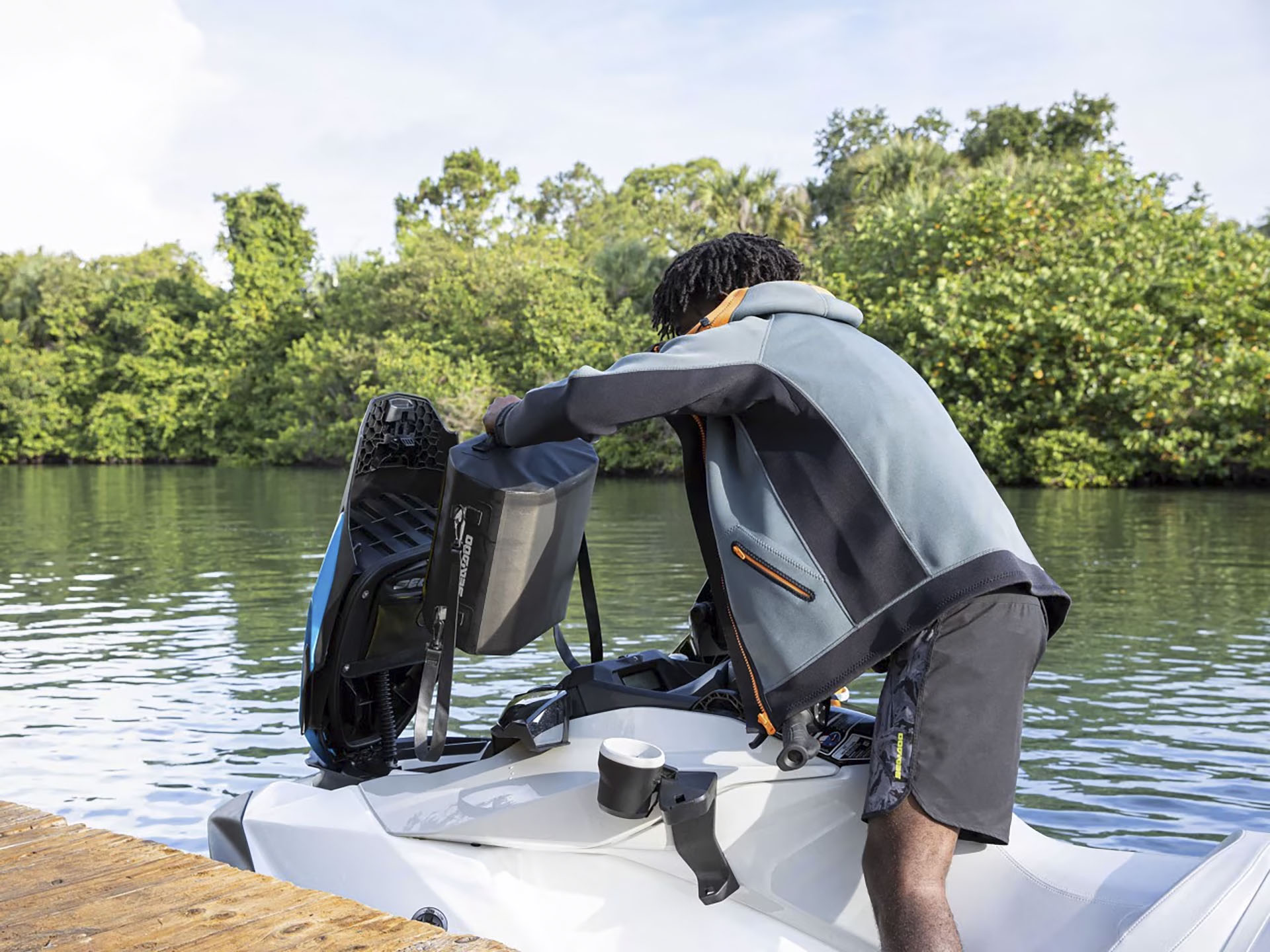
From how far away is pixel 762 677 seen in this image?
2.62 meters

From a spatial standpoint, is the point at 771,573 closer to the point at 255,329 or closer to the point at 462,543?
the point at 462,543

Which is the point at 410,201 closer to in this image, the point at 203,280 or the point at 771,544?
the point at 203,280

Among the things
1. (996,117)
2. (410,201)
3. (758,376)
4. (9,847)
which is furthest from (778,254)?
(410,201)

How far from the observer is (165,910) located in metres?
2.72

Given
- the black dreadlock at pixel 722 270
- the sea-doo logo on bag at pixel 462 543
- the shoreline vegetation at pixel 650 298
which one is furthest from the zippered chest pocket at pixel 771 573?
the shoreline vegetation at pixel 650 298

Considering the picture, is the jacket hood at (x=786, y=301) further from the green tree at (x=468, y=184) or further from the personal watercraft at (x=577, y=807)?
the green tree at (x=468, y=184)

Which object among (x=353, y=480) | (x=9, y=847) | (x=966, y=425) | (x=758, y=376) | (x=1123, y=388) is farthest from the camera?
(x=966, y=425)

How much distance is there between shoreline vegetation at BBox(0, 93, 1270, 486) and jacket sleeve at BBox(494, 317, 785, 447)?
25423 millimetres

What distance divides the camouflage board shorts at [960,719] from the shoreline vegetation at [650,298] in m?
25.4

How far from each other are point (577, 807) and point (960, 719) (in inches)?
39.9

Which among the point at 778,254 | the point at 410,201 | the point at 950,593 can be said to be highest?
the point at 410,201

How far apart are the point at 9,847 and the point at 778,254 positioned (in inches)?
96.9

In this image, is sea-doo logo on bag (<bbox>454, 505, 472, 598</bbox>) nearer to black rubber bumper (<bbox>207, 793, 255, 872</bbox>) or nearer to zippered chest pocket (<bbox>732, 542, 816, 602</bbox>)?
zippered chest pocket (<bbox>732, 542, 816, 602</bbox>)

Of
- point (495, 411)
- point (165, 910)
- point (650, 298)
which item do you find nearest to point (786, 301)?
point (495, 411)
